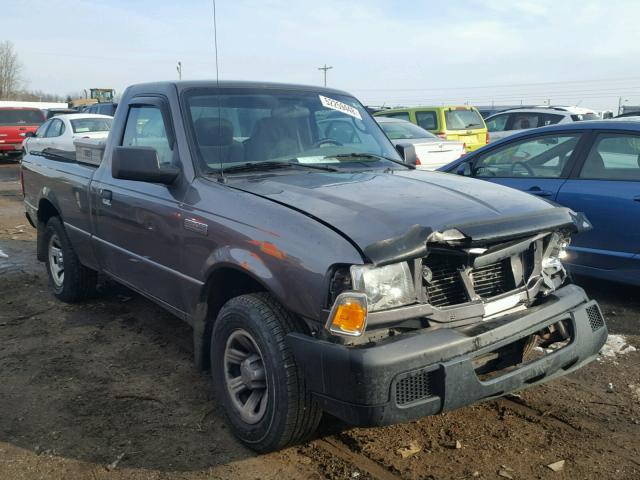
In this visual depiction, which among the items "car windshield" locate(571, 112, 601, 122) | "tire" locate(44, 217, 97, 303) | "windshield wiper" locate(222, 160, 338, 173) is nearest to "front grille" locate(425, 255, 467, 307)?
"windshield wiper" locate(222, 160, 338, 173)

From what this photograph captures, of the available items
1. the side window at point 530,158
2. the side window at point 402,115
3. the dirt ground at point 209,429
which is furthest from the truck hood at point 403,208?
the side window at point 402,115

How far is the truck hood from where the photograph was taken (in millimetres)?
2602

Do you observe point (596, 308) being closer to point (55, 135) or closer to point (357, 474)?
point (357, 474)

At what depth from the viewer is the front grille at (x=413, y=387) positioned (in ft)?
8.15

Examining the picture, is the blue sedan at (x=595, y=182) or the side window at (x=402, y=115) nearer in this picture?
the blue sedan at (x=595, y=182)

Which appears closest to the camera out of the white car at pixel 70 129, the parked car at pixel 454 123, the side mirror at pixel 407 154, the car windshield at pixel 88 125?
the side mirror at pixel 407 154

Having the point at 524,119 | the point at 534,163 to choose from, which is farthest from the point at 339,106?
the point at 524,119

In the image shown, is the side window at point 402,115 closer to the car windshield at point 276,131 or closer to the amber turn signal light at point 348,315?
the car windshield at point 276,131

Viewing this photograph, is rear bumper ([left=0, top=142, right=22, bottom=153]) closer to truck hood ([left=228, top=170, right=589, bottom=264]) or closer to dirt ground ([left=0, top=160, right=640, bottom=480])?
dirt ground ([left=0, top=160, right=640, bottom=480])

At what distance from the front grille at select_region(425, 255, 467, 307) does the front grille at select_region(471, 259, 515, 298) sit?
109 millimetres

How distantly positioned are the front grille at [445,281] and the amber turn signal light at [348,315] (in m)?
0.41

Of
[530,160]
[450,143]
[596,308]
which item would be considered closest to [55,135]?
[450,143]

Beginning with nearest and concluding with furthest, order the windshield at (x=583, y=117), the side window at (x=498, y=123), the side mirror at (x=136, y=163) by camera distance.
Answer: the side mirror at (x=136, y=163) < the windshield at (x=583, y=117) < the side window at (x=498, y=123)

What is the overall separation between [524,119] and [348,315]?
13.4 meters
